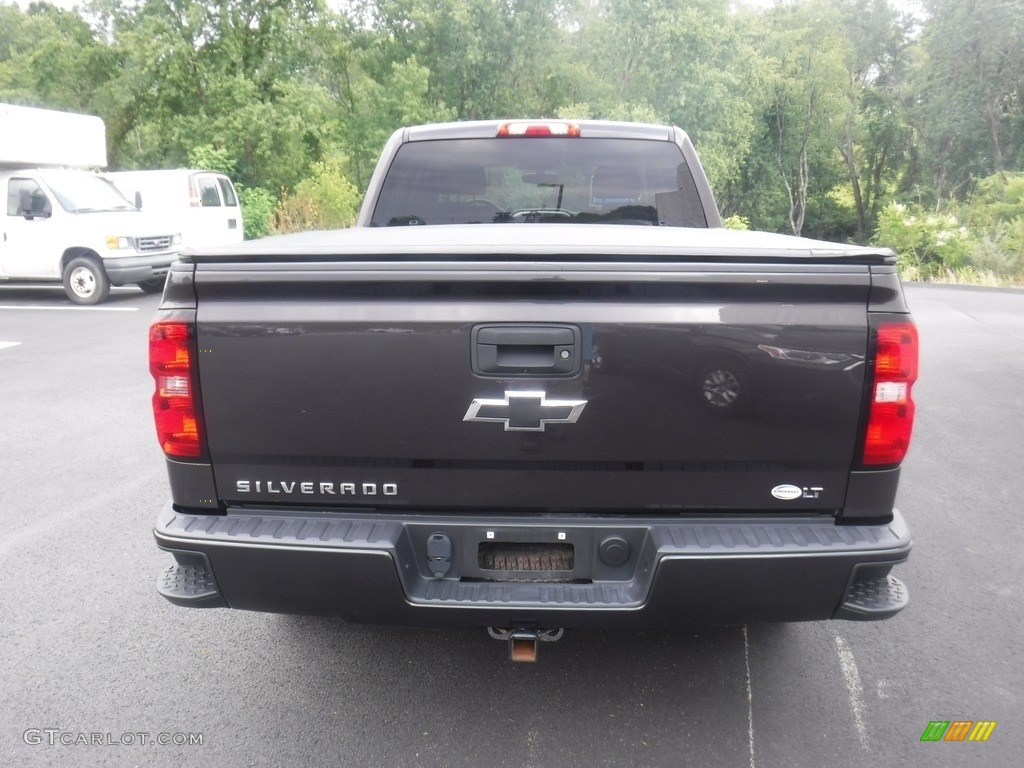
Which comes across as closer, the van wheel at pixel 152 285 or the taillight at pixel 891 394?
the taillight at pixel 891 394

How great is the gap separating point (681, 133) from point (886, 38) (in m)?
55.4

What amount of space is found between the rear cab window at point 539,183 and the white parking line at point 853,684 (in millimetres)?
2233

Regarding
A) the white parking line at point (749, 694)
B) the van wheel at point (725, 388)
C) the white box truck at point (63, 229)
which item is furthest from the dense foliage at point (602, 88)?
the van wheel at point (725, 388)

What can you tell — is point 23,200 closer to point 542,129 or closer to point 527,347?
point 542,129

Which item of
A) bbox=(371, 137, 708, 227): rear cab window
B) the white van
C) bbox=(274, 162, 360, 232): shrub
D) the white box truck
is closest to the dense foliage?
bbox=(274, 162, 360, 232): shrub

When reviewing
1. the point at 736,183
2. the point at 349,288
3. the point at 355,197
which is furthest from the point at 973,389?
the point at 736,183

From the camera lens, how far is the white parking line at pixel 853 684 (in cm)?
285

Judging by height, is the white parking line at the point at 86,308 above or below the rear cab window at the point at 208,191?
below

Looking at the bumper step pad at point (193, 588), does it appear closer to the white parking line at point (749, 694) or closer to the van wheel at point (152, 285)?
the white parking line at point (749, 694)

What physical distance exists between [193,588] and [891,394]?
2164 mm

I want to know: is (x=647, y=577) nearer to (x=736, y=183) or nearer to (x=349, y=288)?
(x=349, y=288)

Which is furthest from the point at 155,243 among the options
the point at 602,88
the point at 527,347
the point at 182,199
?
the point at 602,88

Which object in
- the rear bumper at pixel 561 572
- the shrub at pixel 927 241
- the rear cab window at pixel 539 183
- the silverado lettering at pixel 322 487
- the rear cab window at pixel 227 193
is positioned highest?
the rear cab window at pixel 539 183

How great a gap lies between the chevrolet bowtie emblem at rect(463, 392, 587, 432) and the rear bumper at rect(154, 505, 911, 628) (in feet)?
1.03
